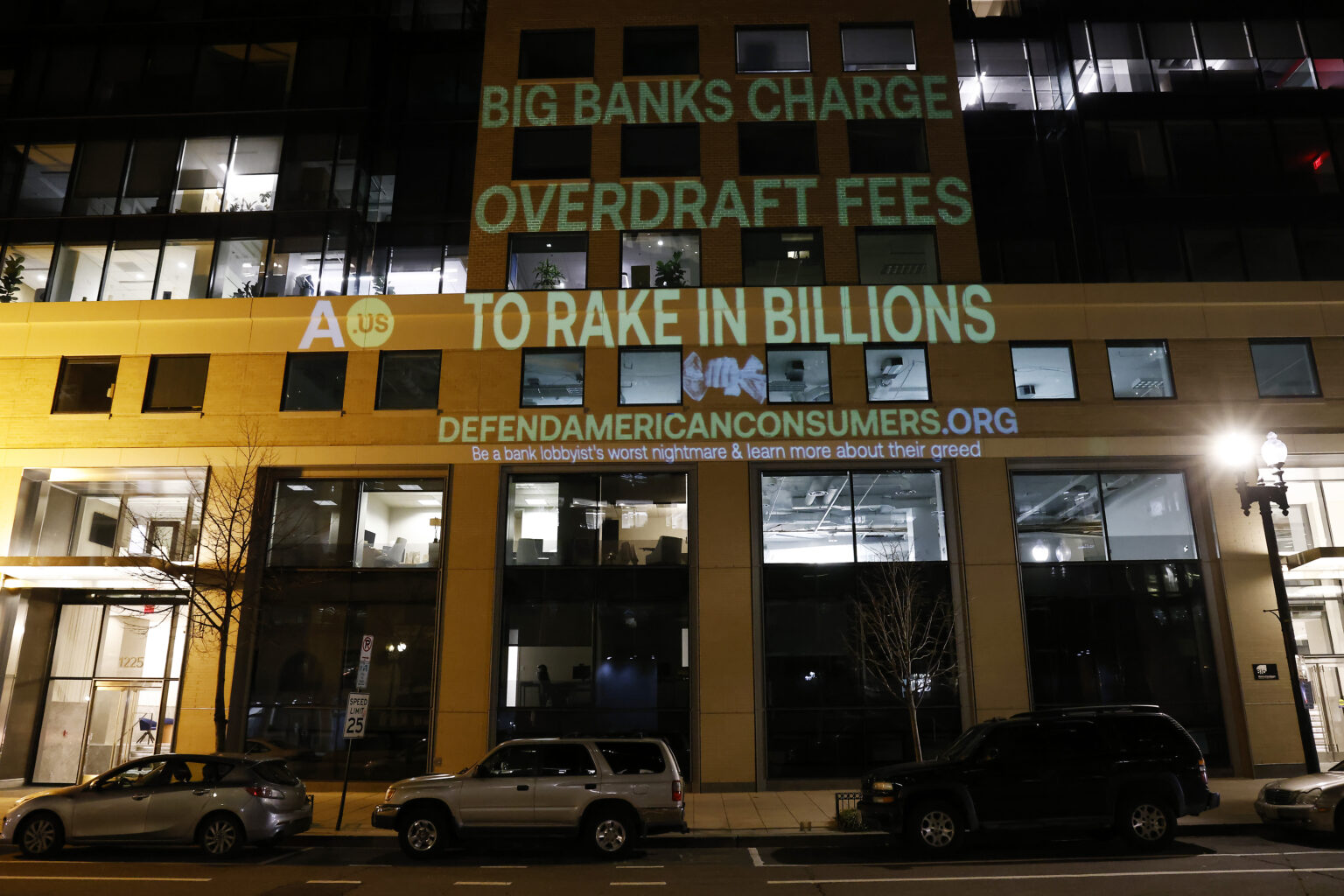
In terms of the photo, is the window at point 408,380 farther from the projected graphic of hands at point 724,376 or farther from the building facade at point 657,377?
the projected graphic of hands at point 724,376

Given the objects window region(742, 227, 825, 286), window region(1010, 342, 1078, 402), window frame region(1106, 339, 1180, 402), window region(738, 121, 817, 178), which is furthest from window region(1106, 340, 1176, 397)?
window region(738, 121, 817, 178)

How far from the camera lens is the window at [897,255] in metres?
23.7

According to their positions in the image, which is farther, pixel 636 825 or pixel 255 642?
pixel 255 642

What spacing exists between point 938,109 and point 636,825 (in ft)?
69.9

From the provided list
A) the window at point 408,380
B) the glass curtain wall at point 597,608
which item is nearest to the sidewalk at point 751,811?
the glass curtain wall at point 597,608

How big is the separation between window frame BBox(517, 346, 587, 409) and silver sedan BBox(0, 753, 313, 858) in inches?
442

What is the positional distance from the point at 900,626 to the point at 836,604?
177 centimetres

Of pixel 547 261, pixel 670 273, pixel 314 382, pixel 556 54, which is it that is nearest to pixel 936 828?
pixel 670 273

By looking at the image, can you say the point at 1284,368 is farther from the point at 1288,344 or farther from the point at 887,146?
the point at 887,146

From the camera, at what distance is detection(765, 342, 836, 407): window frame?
22219 millimetres

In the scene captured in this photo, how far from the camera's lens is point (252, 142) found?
24.9m

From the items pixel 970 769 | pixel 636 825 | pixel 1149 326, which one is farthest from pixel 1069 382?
pixel 636 825

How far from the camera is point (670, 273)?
23.6 meters

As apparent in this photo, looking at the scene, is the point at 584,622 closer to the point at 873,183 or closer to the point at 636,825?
the point at 636,825
